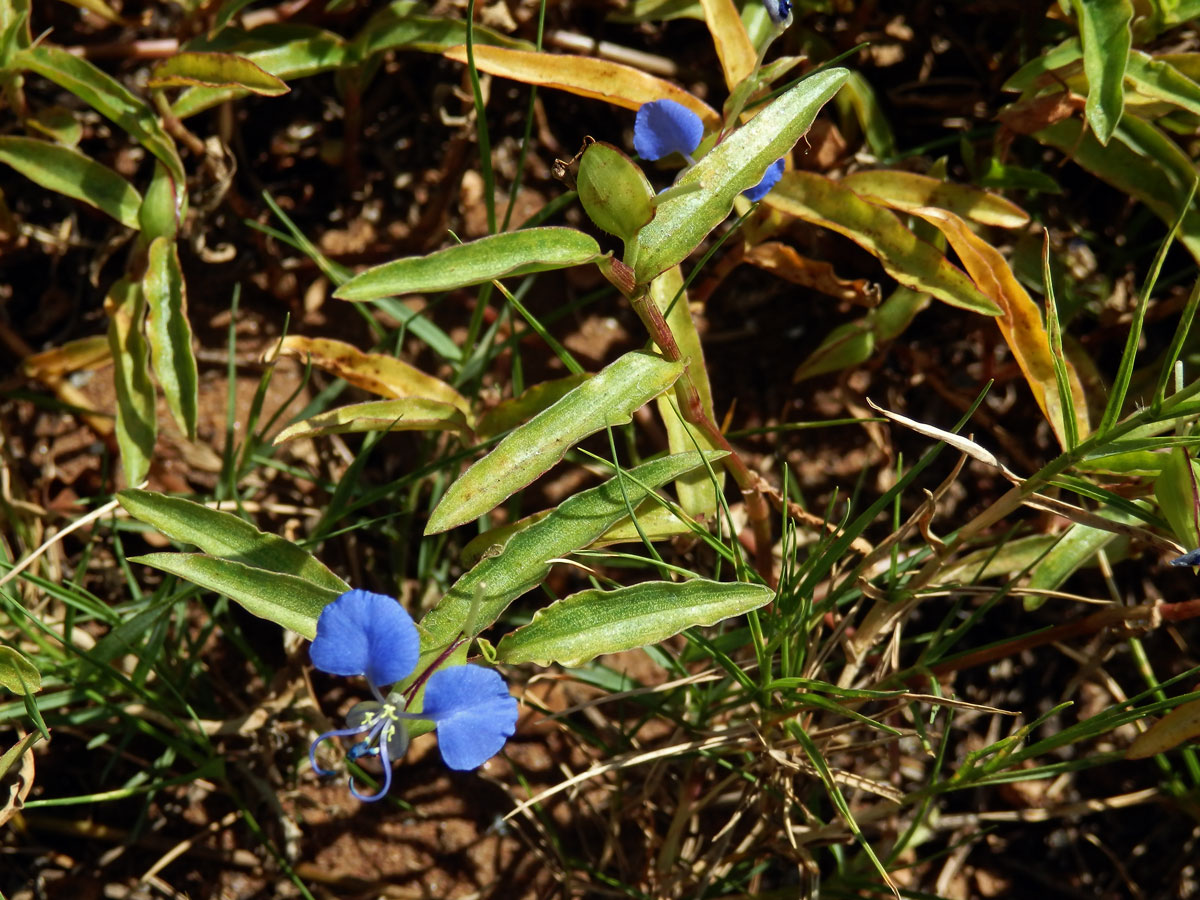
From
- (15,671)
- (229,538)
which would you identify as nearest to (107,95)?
(229,538)

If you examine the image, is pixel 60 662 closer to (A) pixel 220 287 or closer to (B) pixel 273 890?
(B) pixel 273 890

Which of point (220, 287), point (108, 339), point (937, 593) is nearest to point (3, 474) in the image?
point (108, 339)

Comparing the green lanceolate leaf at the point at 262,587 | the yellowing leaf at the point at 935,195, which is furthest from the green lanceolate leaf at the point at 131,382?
the yellowing leaf at the point at 935,195

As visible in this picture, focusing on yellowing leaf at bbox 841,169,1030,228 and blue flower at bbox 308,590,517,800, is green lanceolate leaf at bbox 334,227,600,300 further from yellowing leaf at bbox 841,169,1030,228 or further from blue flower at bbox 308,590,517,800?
yellowing leaf at bbox 841,169,1030,228

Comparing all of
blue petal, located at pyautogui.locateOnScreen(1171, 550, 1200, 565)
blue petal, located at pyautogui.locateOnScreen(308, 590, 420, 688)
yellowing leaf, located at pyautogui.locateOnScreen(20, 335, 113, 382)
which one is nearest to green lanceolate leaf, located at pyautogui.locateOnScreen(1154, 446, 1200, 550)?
blue petal, located at pyautogui.locateOnScreen(1171, 550, 1200, 565)

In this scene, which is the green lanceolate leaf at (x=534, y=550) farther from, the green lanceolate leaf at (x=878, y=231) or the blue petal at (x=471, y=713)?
the green lanceolate leaf at (x=878, y=231)

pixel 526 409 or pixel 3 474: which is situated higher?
pixel 526 409
